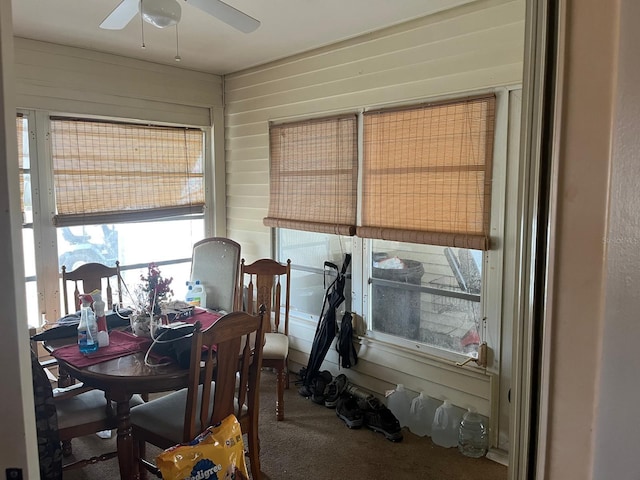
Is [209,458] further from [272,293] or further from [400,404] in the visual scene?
[272,293]

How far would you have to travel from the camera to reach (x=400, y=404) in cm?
320

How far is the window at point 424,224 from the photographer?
2.80 meters

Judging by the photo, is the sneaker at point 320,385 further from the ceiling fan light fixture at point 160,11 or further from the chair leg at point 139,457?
the ceiling fan light fixture at point 160,11

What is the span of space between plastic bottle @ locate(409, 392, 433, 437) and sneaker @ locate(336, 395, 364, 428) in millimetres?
338

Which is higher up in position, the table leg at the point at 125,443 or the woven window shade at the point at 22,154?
the woven window shade at the point at 22,154

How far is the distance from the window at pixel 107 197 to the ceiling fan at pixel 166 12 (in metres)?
1.58

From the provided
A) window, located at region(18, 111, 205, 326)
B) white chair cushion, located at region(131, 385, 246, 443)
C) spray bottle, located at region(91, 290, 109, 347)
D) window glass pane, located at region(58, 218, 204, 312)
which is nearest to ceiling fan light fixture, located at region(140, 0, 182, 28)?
spray bottle, located at region(91, 290, 109, 347)

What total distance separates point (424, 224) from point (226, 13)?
5.55 ft

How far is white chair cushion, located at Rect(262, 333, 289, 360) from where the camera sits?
10.6 ft

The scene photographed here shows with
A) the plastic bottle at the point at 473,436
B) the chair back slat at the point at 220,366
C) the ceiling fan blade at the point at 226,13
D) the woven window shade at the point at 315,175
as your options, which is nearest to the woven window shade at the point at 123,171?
the woven window shade at the point at 315,175

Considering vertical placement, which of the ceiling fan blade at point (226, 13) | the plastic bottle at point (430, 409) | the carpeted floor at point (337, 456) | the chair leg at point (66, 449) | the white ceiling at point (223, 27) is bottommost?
the carpeted floor at point (337, 456)

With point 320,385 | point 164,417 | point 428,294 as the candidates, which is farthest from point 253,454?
point 428,294

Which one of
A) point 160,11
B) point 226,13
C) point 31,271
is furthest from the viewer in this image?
point 31,271

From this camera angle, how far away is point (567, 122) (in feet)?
1.65
